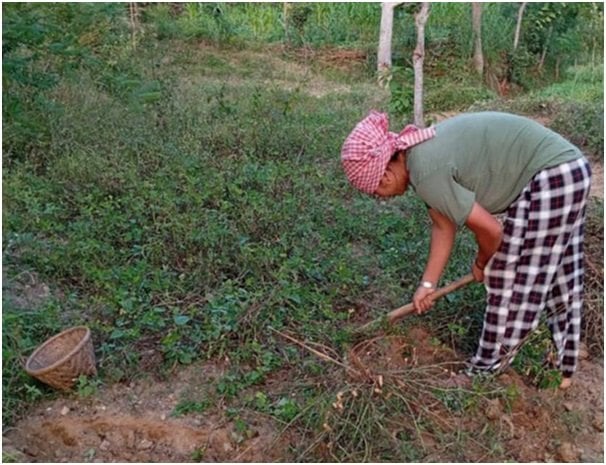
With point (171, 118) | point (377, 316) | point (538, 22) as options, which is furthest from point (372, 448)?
point (538, 22)

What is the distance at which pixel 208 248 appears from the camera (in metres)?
3.86

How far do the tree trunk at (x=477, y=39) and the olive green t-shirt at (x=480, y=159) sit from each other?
7.24 m

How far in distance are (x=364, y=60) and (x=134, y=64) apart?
14.6ft

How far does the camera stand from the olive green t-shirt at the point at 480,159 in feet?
8.14

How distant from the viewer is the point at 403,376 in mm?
2787

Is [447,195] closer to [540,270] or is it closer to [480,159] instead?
[480,159]

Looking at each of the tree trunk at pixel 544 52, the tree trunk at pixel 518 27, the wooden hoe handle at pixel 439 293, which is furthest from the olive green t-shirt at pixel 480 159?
the tree trunk at pixel 544 52

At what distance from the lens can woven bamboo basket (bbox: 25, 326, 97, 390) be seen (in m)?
2.84

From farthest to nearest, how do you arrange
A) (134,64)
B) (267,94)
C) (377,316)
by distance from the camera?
(267,94) → (134,64) → (377,316)

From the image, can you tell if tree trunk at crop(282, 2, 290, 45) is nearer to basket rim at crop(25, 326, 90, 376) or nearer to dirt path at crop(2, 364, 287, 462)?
basket rim at crop(25, 326, 90, 376)

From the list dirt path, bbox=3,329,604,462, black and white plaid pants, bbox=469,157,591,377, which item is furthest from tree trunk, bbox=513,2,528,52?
dirt path, bbox=3,329,604,462

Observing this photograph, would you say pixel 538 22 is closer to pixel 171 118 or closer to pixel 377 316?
pixel 171 118

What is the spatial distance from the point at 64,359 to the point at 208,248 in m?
1.17

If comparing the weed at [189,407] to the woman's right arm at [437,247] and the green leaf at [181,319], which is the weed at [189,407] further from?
the woman's right arm at [437,247]
